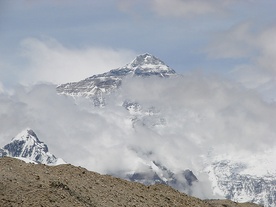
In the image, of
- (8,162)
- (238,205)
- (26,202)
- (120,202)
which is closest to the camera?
(26,202)

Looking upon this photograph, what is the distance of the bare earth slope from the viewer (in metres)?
46.7

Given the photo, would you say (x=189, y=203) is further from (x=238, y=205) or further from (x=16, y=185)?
(x=16, y=185)

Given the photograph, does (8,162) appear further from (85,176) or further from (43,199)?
(43,199)

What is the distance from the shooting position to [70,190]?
163ft

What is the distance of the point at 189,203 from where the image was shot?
57.4 meters

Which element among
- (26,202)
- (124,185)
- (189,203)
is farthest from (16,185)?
(189,203)

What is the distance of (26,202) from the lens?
150ft

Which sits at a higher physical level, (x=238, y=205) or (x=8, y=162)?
(x=238, y=205)

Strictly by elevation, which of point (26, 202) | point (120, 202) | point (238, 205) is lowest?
point (26, 202)

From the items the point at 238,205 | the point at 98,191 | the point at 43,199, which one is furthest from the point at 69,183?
the point at 238,205

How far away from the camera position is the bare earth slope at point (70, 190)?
153 ft

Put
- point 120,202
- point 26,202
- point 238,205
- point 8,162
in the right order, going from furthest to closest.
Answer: point 238,205 < point 8,162 < point 120,202 < point 26,202

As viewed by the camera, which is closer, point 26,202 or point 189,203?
point 26,202

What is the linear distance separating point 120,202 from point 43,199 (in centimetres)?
736
